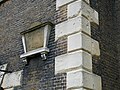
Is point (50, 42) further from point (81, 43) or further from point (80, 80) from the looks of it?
point (80, 80)

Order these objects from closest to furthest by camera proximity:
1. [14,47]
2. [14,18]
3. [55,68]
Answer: [55,68]
[14,47]
[14,18]

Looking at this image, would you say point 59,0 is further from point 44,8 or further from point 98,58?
point 98,58

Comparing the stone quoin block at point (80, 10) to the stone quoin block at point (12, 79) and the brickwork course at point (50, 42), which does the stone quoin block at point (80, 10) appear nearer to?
the brickwork course at point (50, 42)

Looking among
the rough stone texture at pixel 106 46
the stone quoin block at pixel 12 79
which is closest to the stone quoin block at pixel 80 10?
the rough stone texture at pixel 106 46

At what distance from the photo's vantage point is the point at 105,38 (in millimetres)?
5848

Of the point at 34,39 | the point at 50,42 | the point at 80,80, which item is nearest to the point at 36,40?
the point at 34,39

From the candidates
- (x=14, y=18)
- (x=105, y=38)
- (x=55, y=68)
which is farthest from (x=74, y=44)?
(x=14, y=18)

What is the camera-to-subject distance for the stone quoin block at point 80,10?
5191 mm

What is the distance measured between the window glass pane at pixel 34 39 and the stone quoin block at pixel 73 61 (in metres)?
0.69

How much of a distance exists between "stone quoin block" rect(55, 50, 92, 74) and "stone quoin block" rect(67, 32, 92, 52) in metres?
0.10

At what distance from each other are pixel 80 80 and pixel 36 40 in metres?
1.57

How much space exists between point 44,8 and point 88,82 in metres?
2.20

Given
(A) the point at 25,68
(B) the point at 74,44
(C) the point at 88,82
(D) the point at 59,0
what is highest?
(D) the point at 59,0

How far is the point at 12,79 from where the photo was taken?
231 inches
